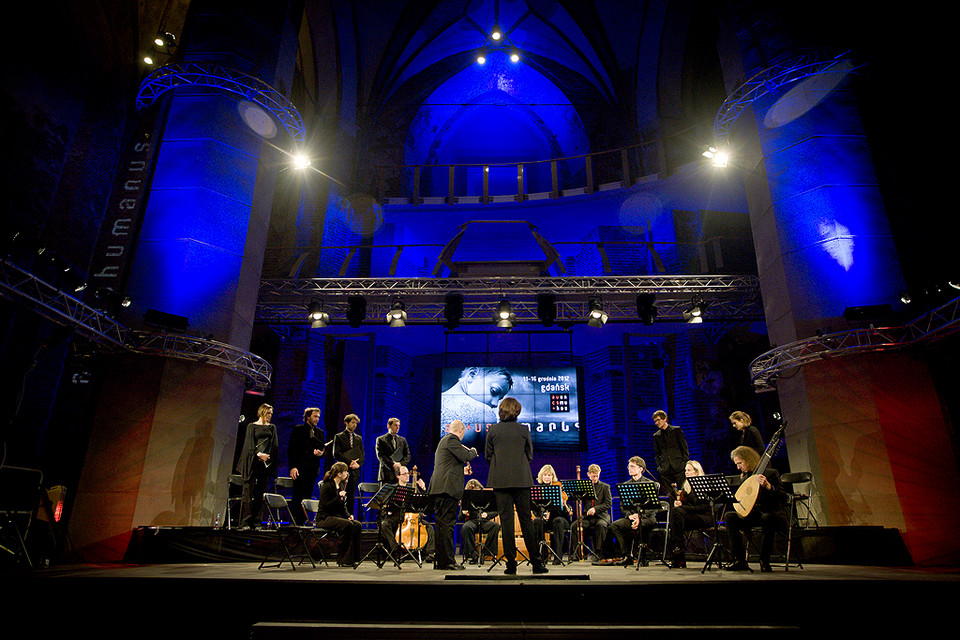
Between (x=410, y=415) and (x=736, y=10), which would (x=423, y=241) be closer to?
(x=410, y=415)

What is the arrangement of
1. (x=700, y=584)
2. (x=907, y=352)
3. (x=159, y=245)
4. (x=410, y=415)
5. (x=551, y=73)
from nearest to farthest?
(x=700, y=584) → (x=907, y=352) → (x=159, y=245) → (x=410, y=415) → (x=551, y=73)

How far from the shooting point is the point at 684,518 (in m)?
5.93

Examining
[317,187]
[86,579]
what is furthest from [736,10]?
[86,579]

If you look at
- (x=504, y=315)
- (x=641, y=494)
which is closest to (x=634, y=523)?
(x=641, y=494)

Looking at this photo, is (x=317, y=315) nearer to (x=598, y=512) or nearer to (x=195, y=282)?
(x=195, y=282)

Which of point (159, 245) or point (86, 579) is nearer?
point (86, 579)

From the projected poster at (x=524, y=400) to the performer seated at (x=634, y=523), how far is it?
17.2ft

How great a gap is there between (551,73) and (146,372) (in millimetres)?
12752

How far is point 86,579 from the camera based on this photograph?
3.90 m

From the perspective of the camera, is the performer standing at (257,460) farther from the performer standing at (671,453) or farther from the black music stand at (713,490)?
the black music stand at (713,490)

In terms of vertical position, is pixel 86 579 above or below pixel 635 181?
below

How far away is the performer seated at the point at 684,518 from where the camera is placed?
19.0 feet

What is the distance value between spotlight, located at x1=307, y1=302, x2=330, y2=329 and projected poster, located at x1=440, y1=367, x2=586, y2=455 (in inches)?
125

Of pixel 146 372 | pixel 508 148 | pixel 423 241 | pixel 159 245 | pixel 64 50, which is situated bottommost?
pixel 146 372
